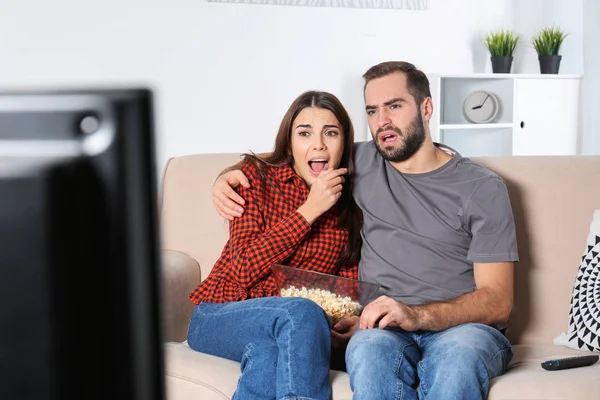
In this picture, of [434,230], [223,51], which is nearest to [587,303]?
[434,230]

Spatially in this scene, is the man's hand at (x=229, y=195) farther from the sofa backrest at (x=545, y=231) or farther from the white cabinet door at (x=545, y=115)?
A: the white cabinet door at (x=545, y=115)

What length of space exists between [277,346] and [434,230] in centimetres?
53

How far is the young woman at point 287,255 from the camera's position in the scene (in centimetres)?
172

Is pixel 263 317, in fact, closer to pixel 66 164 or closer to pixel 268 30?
pixel 66 164

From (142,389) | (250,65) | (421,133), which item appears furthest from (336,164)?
(250,65)

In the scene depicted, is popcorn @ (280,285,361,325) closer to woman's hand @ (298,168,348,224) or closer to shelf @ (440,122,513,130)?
woman's hand @ (298,168,348,224)

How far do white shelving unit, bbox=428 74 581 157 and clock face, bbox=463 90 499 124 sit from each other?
44 millimetres

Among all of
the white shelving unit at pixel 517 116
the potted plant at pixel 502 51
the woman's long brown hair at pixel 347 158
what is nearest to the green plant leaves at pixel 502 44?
the potted plant at pixel 502 51

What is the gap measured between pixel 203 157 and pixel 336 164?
460mm

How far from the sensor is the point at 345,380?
→ 1.79 meters

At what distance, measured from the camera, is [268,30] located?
4473mm

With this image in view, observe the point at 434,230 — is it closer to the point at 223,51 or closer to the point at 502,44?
the point at 223,51

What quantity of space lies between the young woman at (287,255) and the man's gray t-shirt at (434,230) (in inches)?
3.8

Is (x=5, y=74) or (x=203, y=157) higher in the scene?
(x=5, y=74)
